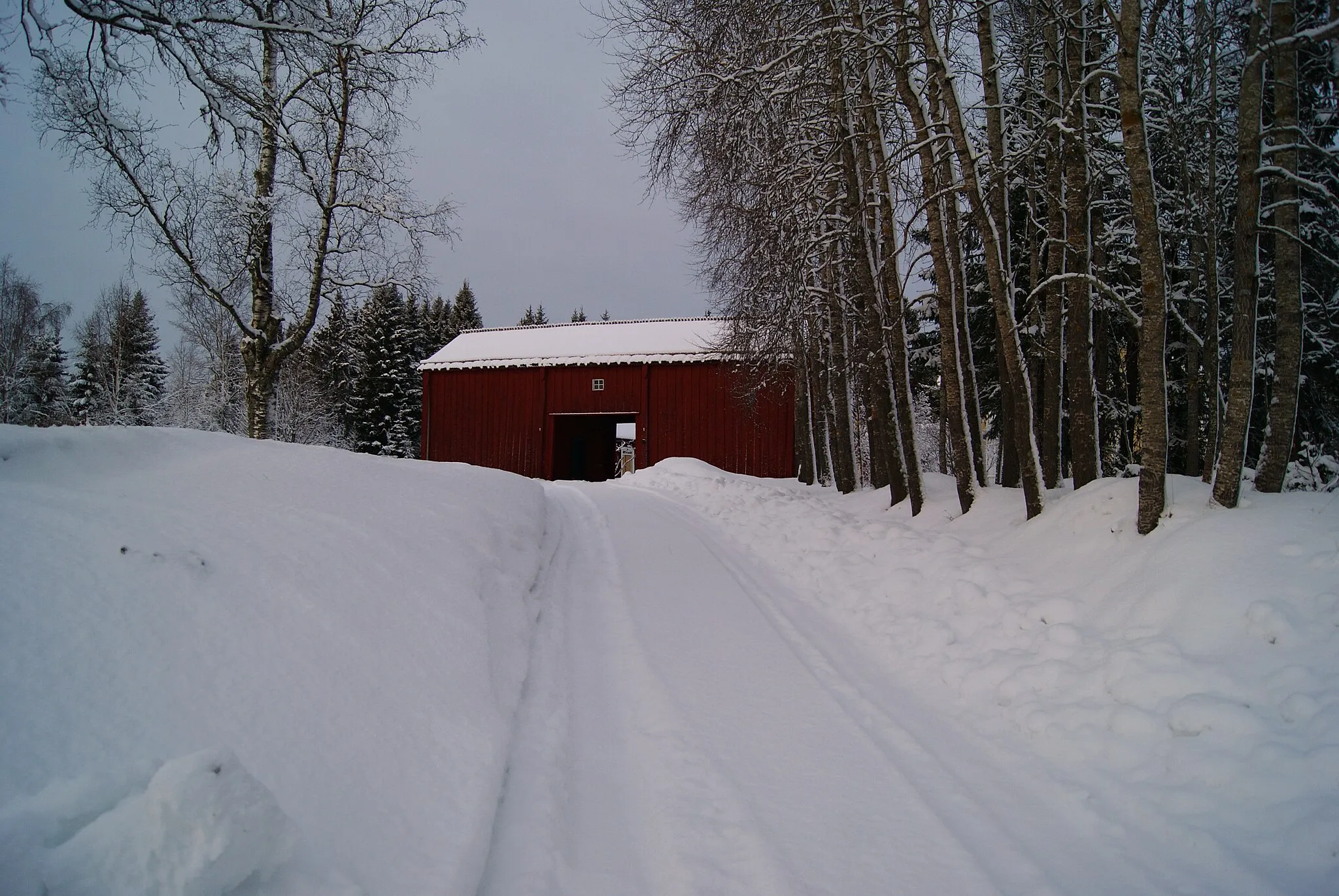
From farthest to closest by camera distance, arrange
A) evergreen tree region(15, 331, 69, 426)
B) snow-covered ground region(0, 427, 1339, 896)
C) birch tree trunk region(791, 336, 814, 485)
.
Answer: evergreen tree region(15, 331, 69, 426)
birch tree trunk region(791, 336, 814, 485)
snow-covered ground region(0, 427, 1339, 896)

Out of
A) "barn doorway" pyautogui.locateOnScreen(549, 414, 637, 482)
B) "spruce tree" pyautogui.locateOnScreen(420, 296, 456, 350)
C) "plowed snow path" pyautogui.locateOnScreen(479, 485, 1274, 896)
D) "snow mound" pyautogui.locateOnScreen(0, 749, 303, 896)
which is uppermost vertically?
"spruce tree" pyautogui.locateOnScreen(420, 296, 456, 350)

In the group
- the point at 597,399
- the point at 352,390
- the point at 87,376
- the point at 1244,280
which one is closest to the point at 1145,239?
the point at 1244,280

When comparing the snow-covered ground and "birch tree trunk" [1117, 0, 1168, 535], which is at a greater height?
"birch tree trunk" [1117, 0, 1168, 535]

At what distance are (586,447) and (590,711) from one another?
2459cm

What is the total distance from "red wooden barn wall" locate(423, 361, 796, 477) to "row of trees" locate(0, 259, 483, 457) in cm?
429

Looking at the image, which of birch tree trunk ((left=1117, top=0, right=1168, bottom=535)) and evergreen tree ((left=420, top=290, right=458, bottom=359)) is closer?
birch tree trunk ((left=1117, top=0, right=1168, bottom=535))

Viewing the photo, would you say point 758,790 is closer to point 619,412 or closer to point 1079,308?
point 1079,308

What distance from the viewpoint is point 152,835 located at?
1419mm

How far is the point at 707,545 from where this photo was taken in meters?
7.42

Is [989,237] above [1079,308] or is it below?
above

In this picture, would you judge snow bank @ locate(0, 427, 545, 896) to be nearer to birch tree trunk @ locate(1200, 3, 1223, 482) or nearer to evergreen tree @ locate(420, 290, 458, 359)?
birch tree trunk @ locate(1200, 3, 1223, 482)

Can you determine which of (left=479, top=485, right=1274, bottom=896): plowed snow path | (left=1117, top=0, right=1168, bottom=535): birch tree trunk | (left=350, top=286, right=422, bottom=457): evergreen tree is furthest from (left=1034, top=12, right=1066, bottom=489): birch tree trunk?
(left=350, top=286, right=422, bottom=457): evergreen tree

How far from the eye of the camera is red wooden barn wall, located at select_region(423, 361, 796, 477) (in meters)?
21.0

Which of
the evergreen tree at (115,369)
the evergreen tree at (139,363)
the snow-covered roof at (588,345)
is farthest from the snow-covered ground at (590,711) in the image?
the evergreen tree at (115,369)
